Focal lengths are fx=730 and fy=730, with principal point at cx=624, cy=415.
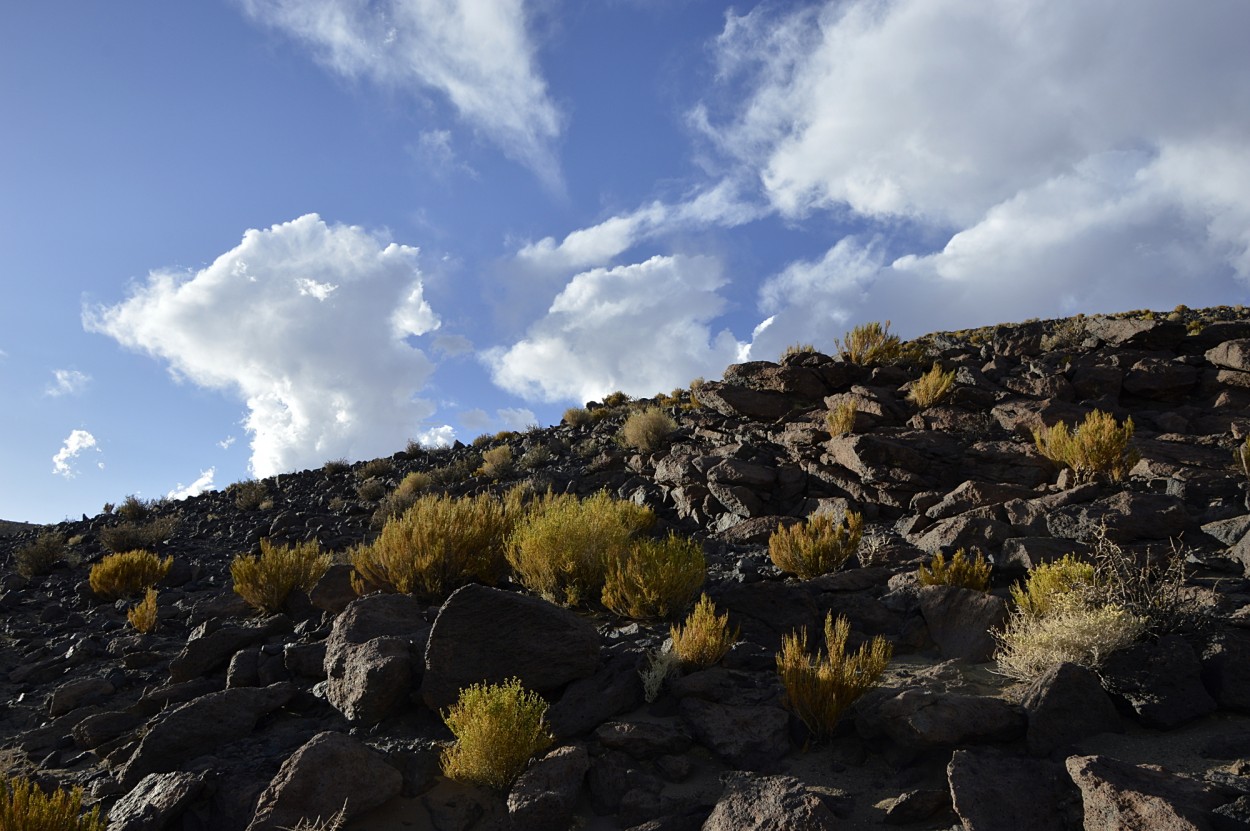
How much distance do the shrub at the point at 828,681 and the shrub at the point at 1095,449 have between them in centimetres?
487

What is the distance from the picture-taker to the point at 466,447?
20.8 m

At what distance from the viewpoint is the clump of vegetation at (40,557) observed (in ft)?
42.8

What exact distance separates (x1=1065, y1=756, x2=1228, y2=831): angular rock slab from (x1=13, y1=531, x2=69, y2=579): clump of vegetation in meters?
15.9

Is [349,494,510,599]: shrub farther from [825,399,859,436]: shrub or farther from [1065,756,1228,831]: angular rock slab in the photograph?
[1065,756,1228,831]: angular rock slab

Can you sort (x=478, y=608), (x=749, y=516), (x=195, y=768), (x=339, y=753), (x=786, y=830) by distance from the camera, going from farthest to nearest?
(x=749, y=516)
(x=478, y=608)
(x=195, y=768)
(x=339, y=753)
(x=786, y=830)

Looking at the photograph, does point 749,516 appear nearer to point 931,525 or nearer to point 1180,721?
point 931,525

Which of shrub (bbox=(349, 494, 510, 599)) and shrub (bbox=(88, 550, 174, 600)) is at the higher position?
shrub (bbox=(88, 550, 174, 600))

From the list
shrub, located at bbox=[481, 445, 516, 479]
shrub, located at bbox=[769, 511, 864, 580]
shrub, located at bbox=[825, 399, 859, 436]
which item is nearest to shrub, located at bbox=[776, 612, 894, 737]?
shrub, located at bbox=[769, 511, 864, 580]

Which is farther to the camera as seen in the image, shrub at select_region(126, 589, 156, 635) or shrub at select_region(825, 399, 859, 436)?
shrub at select_region(825, 399, 859, 436)

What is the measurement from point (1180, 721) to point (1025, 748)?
0.96 metres

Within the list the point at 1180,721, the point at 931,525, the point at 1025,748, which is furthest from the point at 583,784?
the point at 931,525

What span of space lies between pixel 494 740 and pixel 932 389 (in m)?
8.88

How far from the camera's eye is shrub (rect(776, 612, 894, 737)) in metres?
4.67

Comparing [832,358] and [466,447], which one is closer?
[832,358]
